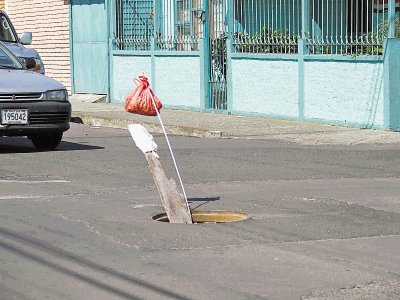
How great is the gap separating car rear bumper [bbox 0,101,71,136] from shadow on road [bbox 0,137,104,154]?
0.53m

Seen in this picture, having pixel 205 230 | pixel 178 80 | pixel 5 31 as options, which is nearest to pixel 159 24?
pixel 178 80

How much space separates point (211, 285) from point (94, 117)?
15977 mm

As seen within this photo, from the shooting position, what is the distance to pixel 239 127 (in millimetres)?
20203

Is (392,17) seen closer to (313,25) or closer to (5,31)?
(313,25)

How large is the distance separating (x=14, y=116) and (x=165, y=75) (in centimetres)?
977

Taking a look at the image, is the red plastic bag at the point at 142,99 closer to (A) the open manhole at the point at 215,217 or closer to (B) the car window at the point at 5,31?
(A) the open manhole at the point at 215,217

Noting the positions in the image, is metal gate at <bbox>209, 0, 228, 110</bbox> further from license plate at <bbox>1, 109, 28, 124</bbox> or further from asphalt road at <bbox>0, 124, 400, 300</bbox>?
license plate at <bbox>1, 109, 28, 124</bbox>

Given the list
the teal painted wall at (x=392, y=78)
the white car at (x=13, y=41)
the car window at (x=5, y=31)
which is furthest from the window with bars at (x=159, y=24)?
the teal painted wall at (x=392, y=78)

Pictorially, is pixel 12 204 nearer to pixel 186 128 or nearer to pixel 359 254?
pixel 359 254

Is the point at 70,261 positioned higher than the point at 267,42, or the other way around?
the point at 267,42

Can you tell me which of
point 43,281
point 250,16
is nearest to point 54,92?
point 250,16

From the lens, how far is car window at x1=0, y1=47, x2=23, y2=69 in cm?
1735

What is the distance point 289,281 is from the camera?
7.54 metres

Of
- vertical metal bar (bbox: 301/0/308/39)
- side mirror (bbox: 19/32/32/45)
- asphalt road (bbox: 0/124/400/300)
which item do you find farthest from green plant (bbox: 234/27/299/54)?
asphalt road (bbox: 0/124/400/300)
